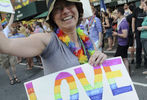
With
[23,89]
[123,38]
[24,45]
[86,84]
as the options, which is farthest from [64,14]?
[23,89]

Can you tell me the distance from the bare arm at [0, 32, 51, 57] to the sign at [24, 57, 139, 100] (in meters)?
0.23

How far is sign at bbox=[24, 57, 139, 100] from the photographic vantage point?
1220 mm

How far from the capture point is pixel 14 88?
4730 mm

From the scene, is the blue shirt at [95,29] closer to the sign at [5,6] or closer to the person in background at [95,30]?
the person in background at [95,30]

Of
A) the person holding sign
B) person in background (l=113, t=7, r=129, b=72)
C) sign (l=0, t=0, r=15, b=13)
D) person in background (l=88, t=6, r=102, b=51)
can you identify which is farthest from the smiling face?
person in background (l=113, t=7, r=129, b=72)

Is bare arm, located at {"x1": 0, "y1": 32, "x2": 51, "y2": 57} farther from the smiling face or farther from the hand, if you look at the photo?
the hand

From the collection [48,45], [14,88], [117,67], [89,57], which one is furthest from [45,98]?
Answer: [14,88]

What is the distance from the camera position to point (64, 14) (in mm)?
1280

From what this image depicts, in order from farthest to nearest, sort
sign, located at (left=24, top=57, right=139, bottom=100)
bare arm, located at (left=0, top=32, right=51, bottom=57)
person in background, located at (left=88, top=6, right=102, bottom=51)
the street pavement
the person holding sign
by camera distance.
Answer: person in background, located at (left=88, top=6, right=102, bottom=51) < the street pavement < sign, located at (left=24, top=57, right=139, bottom=100) < the person holding sign < bare arm, located at (left=0, top=32, right=51, bottom=57)

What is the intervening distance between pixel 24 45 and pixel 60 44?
28 centimetres

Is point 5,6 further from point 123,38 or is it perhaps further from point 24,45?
point 123,38

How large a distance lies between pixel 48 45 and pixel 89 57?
388mm

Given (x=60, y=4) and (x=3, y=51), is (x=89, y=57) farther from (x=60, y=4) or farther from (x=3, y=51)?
(x=3, y=51)

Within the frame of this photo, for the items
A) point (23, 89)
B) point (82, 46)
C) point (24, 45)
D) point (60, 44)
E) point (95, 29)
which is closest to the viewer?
point (24, 45)
